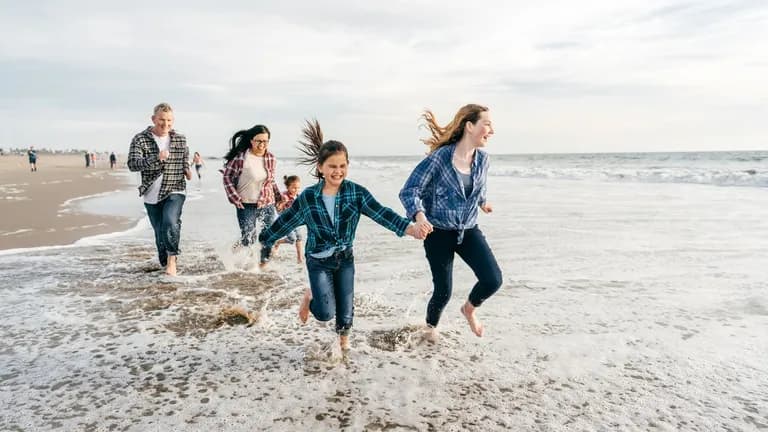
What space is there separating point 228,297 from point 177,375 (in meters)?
1.89

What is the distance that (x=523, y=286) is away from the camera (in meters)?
5.75

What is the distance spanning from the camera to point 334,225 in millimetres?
3713

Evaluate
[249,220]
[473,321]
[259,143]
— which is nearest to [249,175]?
[259,143]

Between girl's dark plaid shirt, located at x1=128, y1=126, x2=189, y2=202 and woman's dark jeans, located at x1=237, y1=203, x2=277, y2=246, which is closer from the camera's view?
girl's dark plaid shirt, located at x1=128, y1=126, x2=189, y2=202

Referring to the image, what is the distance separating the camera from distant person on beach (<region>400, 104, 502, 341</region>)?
13.2 ft

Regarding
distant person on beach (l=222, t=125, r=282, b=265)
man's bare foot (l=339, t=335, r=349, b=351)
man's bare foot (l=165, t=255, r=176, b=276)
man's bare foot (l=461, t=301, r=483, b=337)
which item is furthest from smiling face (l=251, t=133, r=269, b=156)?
man's bare foot (l=461, t=301, r=483, b=337)

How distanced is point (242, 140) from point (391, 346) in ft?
12.2

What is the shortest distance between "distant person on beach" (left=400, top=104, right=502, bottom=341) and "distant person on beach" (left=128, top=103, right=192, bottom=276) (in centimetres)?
358

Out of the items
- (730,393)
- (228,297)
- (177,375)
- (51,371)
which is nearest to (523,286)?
(730,393)

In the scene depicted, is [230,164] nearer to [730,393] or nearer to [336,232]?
[336,232]

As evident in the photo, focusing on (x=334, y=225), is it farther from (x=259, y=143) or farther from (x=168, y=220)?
(x=168, y=220)

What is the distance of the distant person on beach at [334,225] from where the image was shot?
12.1 ft

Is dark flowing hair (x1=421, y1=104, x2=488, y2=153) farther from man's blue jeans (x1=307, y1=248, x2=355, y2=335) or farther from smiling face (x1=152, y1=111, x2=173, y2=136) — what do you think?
smiling face (x1=152, y1=111, x2=173, y2=136)

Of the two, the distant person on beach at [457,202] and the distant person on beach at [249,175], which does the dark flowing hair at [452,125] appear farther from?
the distant person on beach at [249,175]
